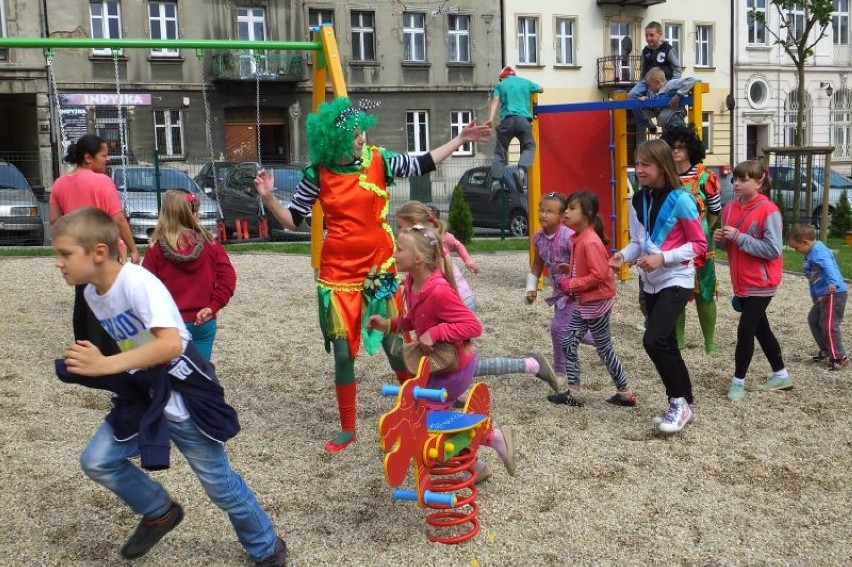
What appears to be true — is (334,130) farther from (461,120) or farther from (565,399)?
(461,120)

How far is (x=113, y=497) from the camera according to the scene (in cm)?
461

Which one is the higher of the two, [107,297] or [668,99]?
[668,99]

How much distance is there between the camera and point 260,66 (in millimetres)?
30594

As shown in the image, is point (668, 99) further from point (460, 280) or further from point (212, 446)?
point (212, 446)

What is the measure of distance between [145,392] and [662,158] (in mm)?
3213

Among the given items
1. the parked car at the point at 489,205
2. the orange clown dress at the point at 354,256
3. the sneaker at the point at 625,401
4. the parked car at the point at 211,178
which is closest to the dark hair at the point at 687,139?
the sneaker at the point at 625,401

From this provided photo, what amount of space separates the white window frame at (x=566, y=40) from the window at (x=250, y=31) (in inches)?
435

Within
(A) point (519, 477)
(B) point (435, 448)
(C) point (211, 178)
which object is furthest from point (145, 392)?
(C) point (211, 178)

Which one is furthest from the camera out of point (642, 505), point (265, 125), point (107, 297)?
point (265, 125)

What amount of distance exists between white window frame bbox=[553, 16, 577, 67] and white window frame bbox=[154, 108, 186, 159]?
14.2 metres

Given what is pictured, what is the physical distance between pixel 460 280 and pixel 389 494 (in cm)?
289

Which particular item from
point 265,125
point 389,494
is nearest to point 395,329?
point 389,494

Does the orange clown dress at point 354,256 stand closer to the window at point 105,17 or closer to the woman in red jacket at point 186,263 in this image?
the woman in red jacket at point 186,263

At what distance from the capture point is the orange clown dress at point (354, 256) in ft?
16.9
